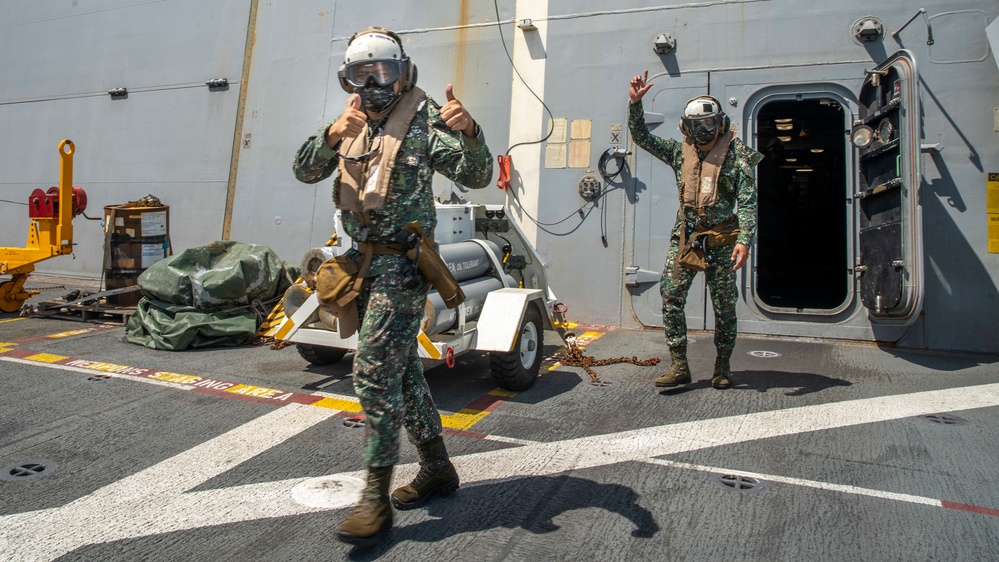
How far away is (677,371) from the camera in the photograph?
5.20 meters

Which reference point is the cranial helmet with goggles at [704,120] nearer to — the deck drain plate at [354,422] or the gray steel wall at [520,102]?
the gray steel wall at [520,102]

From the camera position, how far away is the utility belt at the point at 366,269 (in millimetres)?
2992

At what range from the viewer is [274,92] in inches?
383

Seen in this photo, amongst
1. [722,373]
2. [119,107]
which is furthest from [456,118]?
[119,107]

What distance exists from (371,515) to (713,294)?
338 cm

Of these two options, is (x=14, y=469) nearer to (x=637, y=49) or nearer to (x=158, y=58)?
(x=637, y=49)

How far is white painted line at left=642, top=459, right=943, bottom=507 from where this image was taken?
325cm

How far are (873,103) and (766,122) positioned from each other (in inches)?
214

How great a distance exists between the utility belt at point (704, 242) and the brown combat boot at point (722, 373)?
2.42ft

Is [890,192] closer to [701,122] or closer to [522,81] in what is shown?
[701,122]

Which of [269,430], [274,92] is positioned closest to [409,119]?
[269,430]

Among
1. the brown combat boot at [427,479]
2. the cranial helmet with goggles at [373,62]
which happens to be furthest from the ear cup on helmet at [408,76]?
the brown combat boot at [427,479]

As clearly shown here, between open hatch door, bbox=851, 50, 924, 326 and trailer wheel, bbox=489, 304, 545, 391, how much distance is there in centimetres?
332

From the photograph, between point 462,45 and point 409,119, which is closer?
point 409,119
